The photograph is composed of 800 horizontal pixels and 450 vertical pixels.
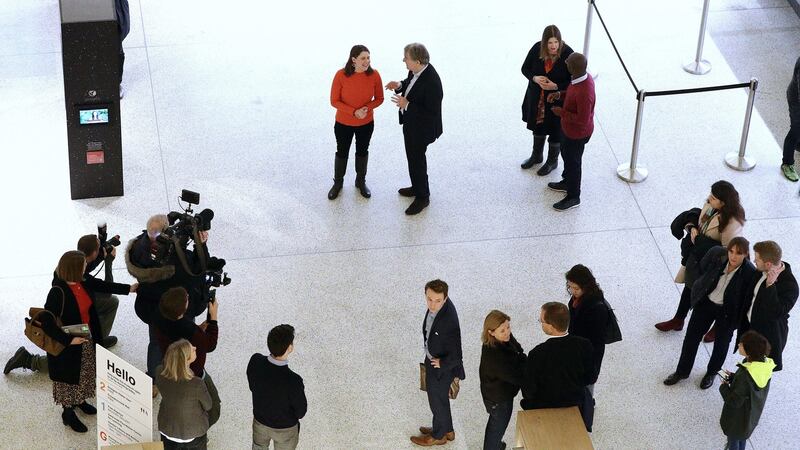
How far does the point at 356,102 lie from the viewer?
9.45 meters

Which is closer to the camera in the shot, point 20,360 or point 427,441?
point 427,441

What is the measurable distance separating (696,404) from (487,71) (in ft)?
15.6

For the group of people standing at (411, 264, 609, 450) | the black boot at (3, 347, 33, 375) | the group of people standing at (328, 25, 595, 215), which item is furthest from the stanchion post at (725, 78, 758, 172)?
the black boot at (3, 347, 33, 375)

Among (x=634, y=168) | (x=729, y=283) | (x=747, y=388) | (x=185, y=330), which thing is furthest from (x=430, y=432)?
(x=634, y=168)

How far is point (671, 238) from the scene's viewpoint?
9562mm

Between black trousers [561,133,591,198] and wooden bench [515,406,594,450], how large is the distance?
309 cm

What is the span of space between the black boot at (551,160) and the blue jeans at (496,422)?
345 centimetres

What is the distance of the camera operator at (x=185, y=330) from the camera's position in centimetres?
686

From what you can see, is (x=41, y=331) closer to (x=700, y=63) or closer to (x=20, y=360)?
(x=20, y=360)

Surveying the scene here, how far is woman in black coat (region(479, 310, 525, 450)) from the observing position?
6.64m

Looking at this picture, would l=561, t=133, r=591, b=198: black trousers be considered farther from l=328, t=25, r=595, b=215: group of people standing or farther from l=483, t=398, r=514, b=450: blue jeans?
l=483, t=398, r=514, b=450: blue jeans

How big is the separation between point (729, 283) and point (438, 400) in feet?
6.66

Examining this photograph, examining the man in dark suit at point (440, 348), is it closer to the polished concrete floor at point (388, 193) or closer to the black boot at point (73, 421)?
the polished concrete floor at point (388, 193)

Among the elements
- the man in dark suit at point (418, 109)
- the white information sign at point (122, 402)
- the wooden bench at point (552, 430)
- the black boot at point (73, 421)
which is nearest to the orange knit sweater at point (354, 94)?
the man in dark suit at point (418, 109)
